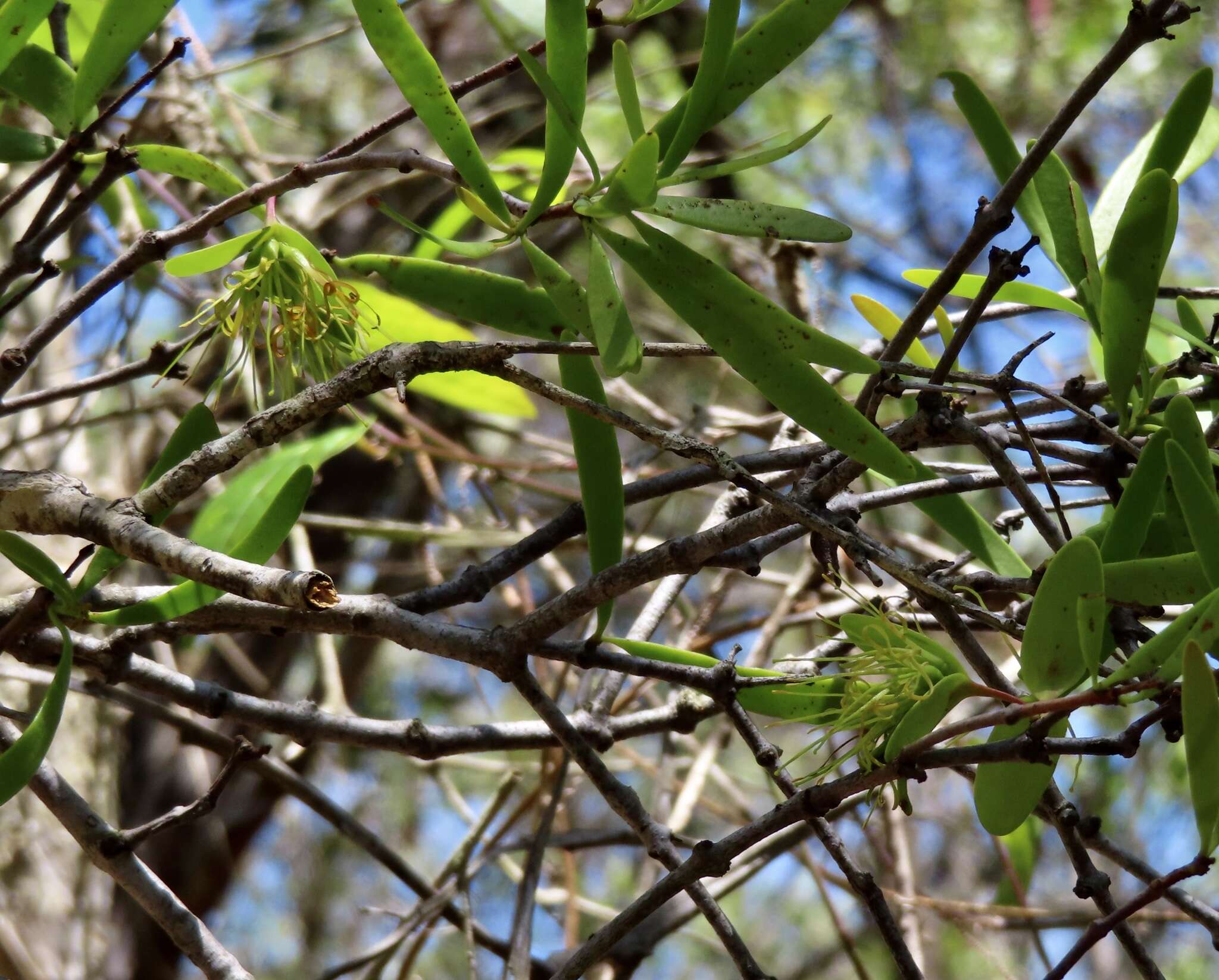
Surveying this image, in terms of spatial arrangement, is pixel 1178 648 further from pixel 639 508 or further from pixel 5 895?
pixel 639 508

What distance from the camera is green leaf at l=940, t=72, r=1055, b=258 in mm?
524

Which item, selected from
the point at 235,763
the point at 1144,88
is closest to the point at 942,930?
the point at 1144,88

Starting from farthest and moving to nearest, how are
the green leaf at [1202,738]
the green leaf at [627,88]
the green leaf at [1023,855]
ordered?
the green leaf at [1023,855] → the green leaf at [627,88] → the green leaf at [1202,738]

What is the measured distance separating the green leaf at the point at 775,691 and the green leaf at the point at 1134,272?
0.18 metres

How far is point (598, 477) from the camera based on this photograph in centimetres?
55

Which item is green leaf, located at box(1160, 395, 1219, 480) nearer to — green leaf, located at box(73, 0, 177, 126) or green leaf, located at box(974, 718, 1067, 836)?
green leaf, located at box(974, 718, 1067, 836)

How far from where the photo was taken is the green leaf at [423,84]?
18.0 inches

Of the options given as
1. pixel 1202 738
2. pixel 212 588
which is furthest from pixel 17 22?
pixel 1202 738

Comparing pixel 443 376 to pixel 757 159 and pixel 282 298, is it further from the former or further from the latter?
pixel 757 159

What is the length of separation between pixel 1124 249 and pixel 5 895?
1.32 metres

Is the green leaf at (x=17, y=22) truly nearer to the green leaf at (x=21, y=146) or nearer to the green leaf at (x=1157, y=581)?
the green leaf at (x=21, y=146)

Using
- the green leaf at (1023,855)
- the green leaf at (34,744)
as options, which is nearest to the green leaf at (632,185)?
the green leaf at (34,744)

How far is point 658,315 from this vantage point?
2.09 meters

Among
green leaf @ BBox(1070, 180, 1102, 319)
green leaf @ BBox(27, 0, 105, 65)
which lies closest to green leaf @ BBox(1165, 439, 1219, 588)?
green leaf @ BBox(1070, 180, 1102, 319)
